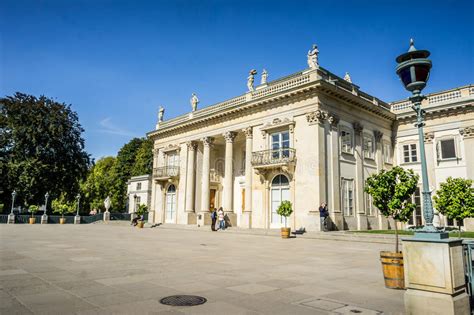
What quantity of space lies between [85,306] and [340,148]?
21.5 m

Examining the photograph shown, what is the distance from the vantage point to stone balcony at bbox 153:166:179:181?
33.5 meters

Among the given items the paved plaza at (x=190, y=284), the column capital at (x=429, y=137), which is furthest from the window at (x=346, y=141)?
the paved plaza at (x=190, y=284)

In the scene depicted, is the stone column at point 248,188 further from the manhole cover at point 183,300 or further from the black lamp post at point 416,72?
the black lamp post at point 416,72

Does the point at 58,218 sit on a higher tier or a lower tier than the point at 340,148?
lower

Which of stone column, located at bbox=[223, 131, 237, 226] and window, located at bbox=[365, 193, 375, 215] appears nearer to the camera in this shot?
window, located at bbox=[365, 193, 375, 215]

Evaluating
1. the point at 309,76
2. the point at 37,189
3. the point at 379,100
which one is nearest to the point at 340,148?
the point at 309,76

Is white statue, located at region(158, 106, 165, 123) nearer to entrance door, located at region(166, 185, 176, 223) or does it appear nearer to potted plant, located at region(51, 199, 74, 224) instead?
entrance door, located at region(166, 185, 176, 223)

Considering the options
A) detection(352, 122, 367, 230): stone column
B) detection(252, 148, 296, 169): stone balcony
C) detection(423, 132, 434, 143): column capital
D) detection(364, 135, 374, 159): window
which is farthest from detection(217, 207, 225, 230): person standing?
detection(423, 132, 434, 143): column capital

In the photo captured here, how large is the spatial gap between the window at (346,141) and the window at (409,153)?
22.6 feet

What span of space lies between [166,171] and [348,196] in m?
18.1

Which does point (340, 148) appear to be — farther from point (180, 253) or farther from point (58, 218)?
point (58, 218)

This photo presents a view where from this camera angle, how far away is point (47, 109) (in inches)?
1594

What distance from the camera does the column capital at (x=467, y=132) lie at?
25.0 metres

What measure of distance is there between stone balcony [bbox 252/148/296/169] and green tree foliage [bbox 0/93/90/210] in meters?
25.7
